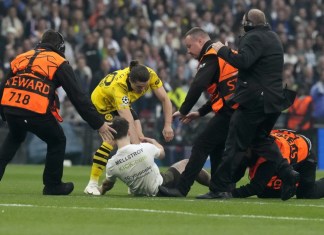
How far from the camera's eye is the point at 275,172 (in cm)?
1520

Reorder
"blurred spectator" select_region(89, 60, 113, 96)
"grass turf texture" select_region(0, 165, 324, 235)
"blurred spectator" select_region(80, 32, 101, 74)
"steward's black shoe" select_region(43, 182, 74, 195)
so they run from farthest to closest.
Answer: "blurred spectator" select_region(80, 32, 101, 74) < "blurred spectator" select_region(89, 60, 113, 96) < "steward's black shoe" select_region(43, 182, 74, 195) < "grass turf texture" select_region(0, 165, 324, 235)

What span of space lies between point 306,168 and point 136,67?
2.48 metres

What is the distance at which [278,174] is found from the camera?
14.9m

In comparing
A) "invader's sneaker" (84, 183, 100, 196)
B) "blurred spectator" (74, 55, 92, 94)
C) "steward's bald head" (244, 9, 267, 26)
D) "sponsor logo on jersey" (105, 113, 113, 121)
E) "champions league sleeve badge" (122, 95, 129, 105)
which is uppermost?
"steward's bald head" (244, 9, 267, 26)

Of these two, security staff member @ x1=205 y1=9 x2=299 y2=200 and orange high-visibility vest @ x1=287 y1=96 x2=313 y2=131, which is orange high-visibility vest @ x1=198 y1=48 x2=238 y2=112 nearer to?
security staff member @ x1=205 y1=9 x2=299 y2=200

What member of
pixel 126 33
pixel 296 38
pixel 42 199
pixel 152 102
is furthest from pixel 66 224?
pixel 296 38

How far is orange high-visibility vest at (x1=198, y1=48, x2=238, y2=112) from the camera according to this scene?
1516cm

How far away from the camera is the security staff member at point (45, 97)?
14.9 m

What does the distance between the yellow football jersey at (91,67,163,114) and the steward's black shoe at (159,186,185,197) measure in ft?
4.53

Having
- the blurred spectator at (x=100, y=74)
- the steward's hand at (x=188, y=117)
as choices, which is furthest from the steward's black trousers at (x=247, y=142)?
the blurred spectator at (x=100, y=74)

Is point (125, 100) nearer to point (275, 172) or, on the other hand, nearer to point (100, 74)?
point (275, 172)

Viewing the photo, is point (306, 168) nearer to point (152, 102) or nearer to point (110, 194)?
point (110, 194)

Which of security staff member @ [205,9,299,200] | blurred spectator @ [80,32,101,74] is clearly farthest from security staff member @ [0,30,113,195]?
blurred spectator @ [80,32,101,74]

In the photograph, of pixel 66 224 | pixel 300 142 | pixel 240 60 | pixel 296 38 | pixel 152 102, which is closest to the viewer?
pixel 66 224
